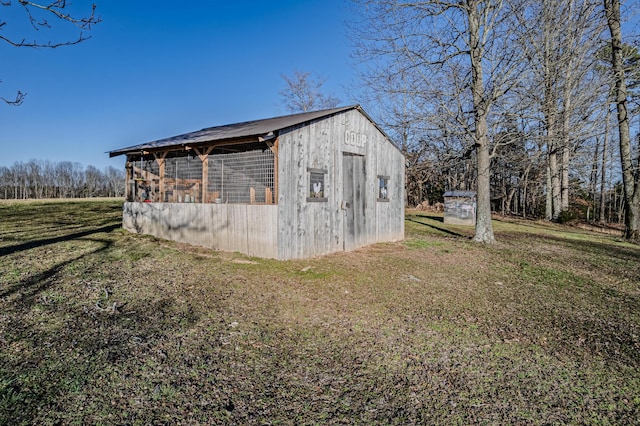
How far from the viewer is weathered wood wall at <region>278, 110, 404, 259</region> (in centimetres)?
759

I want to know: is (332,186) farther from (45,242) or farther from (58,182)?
(58,182)

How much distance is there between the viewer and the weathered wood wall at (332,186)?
7.59 m

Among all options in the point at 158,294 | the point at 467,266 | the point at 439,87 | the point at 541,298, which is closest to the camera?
the point at 158,294

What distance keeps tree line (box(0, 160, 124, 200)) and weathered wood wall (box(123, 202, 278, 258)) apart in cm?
4687

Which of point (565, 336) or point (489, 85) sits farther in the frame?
point (489, 85)

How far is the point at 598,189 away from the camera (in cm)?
2769

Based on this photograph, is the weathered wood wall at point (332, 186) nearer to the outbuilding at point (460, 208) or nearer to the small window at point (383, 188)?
the small window at point (383, 188)

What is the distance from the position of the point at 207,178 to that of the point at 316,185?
285cm

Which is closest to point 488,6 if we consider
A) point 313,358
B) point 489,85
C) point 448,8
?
point 448,8

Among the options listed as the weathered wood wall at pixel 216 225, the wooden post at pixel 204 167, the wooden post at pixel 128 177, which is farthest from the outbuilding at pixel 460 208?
the wooden post at pixel 128 177

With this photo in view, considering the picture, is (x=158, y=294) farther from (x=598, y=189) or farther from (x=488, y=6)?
(x=598, y=189)

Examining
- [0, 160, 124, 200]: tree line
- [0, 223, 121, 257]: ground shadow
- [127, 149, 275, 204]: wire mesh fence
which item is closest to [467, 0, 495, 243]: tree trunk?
[127, 149, 275, 204]: wire mesh fence

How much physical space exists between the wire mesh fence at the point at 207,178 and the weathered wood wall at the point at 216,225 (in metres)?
0.22

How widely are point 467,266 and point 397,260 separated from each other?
150 centimetres
